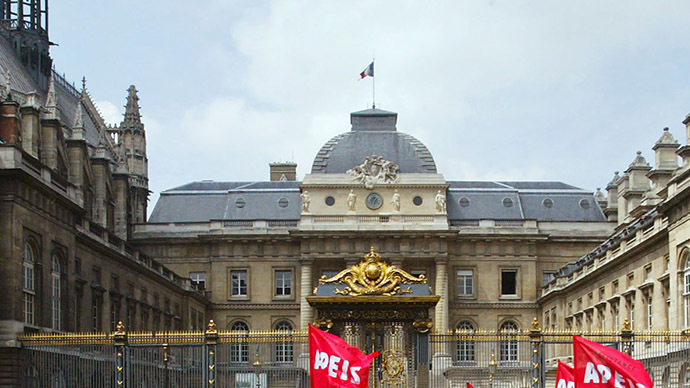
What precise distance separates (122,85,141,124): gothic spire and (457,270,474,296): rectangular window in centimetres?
2470

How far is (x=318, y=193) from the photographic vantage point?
79750 mm

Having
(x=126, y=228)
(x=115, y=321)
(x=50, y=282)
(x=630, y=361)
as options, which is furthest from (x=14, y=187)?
(x=126, y=228)

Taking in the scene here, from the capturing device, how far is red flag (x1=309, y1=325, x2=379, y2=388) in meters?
25.6

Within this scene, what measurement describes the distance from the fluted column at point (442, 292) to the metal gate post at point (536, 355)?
155ft

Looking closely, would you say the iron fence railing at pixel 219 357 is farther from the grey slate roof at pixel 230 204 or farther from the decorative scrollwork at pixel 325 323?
the grey slate roof at pixel 230 204

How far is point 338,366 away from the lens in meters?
25.6

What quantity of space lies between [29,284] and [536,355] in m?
18.3

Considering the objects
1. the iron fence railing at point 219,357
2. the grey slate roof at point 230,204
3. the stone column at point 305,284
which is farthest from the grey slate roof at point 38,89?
the iron fence railing at point 219,357

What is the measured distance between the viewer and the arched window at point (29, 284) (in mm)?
39531

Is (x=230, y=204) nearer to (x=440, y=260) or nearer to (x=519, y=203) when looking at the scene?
(x=440, y=260)

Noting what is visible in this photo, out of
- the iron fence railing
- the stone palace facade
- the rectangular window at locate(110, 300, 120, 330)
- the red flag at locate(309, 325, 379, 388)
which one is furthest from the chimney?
the red flag at locate(309, 325, 379, 388)

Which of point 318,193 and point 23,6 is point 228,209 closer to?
point 318,193

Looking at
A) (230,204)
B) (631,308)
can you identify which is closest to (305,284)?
(230,204)

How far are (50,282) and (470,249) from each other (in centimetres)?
4220
